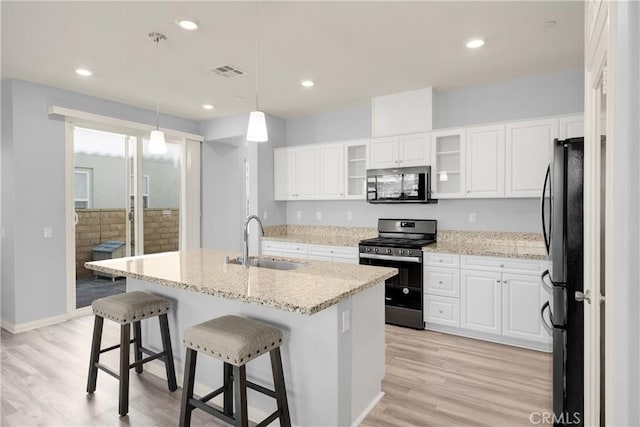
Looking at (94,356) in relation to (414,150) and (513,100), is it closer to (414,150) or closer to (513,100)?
(414,150)

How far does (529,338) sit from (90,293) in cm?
503

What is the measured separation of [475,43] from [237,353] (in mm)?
2945

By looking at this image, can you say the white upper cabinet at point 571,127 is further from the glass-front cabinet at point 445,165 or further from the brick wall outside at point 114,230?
the brick wall outside at point 114,230

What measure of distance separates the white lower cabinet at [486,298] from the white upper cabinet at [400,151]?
1.14 m

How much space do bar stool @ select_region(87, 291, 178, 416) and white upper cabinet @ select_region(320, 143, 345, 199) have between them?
283cm

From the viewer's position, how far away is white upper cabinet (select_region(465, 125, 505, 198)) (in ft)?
12.3

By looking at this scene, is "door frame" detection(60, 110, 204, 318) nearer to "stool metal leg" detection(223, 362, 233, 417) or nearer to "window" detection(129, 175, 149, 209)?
"window" detection(129, 175, 149, 209)

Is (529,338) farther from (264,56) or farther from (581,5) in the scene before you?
(264,56)

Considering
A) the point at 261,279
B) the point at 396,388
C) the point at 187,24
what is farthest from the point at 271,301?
the point at 187,24

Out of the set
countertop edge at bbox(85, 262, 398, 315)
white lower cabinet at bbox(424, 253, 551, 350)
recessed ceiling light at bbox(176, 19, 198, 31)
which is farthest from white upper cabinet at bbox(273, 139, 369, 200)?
countertop edge at bbox(85, 262, 398, 315)

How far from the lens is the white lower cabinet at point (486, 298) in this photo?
10.9ft

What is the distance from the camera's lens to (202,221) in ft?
19.2

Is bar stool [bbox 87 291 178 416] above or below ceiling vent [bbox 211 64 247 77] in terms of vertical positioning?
below

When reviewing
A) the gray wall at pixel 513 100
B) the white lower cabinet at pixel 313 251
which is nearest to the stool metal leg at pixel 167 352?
the white lower cabinet at pixel 313 251
